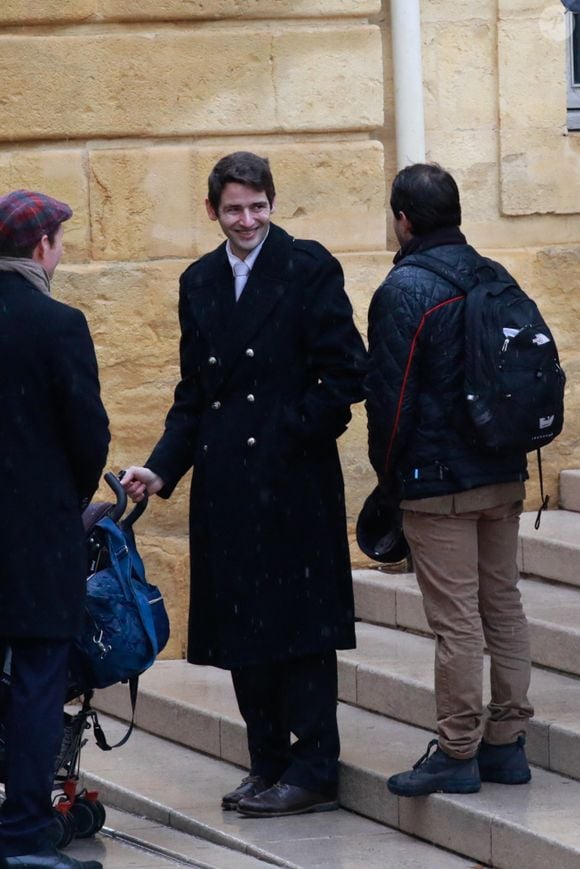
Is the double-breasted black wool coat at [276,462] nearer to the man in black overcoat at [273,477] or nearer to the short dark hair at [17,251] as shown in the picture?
the man in black overcoat at [273,477]

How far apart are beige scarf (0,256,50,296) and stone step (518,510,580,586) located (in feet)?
8.97

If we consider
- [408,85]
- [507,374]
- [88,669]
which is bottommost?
[88,669]

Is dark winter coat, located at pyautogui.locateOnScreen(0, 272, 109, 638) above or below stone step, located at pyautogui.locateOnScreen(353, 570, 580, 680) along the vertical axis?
above

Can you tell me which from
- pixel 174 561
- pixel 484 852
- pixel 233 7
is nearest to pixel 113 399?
pixel 174 561

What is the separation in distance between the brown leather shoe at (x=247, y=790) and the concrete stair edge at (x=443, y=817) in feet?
0.55

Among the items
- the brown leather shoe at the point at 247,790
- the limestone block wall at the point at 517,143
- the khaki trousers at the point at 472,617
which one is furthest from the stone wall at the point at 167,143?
the khaki trousers at the point at 472,617

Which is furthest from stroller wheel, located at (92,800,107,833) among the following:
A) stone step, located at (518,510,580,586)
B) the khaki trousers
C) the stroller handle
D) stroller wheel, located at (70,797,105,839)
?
stone step, located at (518,510,580,586)

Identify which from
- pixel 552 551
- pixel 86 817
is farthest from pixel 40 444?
pixel 552 551

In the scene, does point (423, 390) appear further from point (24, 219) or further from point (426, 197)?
point (24, 219)

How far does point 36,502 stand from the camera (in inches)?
203

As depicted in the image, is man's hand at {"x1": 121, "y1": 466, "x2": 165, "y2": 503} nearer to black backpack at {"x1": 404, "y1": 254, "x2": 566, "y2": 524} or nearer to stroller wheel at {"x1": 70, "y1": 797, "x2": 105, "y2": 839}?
stroller wheel at {"x1": 70, "y1": 797, "x2": 105, "y2": 839}

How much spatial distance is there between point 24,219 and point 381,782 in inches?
80.2

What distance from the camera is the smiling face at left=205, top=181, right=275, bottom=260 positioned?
5.69 m

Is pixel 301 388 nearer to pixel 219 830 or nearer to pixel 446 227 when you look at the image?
pixel 446 227
